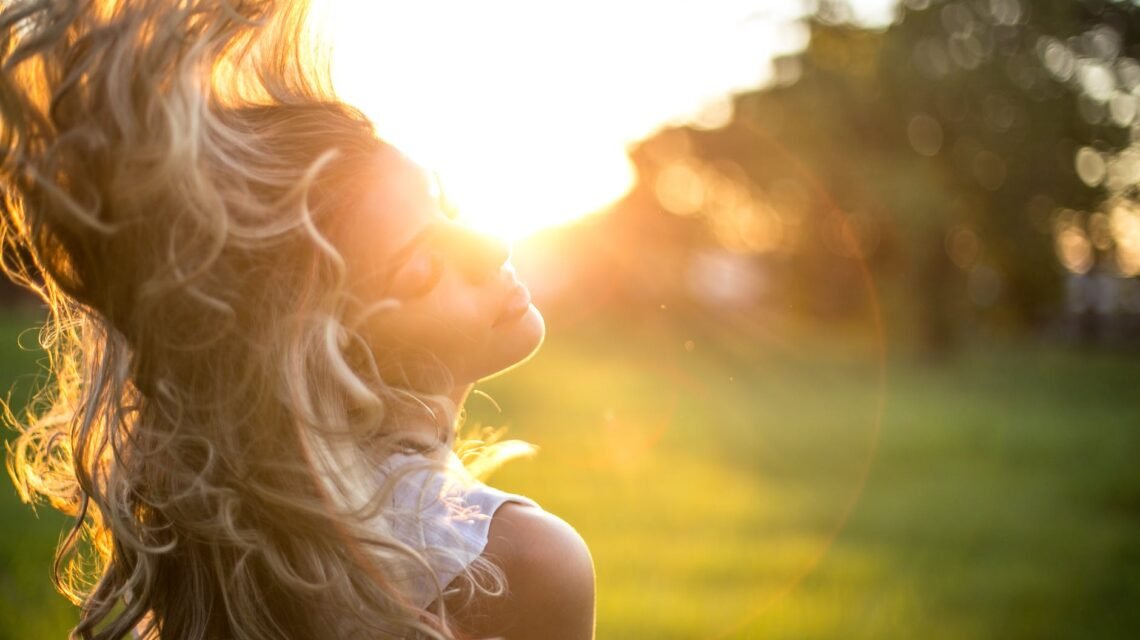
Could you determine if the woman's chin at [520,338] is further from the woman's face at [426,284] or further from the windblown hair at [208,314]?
the windblown hair at [208,314]

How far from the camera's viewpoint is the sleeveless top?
170cm

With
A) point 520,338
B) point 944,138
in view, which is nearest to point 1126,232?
point 944,138

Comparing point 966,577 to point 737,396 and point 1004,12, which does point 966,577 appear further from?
point 1004,12

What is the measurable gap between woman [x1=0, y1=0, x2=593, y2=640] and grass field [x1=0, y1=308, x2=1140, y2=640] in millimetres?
2813

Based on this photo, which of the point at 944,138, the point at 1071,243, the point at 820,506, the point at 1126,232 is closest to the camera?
the point at 820,506

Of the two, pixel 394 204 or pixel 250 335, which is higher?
pixel 394 204

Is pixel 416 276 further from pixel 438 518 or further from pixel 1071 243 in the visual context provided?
pixel 1071 243

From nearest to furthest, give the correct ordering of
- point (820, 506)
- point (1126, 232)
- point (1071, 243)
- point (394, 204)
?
point (394, 204) → point (820, 506) → point (1126, 232) → point (1071, 243)

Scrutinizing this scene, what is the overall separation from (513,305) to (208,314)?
59 cm

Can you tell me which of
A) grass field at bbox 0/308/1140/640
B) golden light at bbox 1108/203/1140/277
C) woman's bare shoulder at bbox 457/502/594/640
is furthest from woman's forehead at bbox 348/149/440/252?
golden light at bbox 1108/203/1140/277

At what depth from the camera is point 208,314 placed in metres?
1.61

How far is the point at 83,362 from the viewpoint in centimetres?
195

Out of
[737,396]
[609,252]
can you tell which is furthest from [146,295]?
[609,252]

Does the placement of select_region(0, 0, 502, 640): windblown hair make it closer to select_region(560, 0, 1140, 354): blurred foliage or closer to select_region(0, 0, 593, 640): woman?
select_region(0, 0, 593, 640): woman
